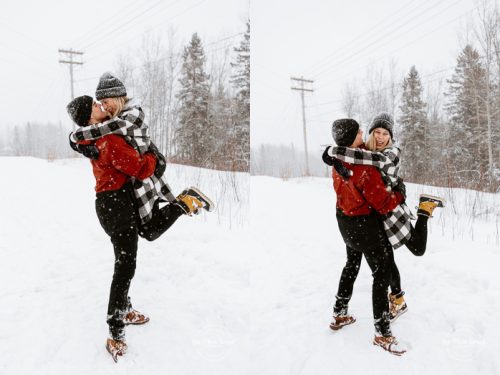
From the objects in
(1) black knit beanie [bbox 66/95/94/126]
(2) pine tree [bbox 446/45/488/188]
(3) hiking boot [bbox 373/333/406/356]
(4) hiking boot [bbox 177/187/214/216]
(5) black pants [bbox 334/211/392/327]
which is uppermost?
(2) pine tree [bbox 446/45/488/188]

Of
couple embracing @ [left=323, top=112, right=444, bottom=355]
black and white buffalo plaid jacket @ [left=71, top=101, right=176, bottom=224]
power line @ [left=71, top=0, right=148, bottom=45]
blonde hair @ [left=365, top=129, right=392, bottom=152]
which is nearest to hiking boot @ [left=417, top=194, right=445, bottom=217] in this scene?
couple embracing @ [left=323, top=112, right=444, bottom=355]

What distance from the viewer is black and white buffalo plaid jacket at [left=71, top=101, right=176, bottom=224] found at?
1.45m

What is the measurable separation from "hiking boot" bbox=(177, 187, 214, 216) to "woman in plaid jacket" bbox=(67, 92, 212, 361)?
14 centimetres

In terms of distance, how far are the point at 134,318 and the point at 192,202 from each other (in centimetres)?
64

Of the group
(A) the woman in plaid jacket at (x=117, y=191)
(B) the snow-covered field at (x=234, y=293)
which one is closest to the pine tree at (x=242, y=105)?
(B) the snow-covered field at (x=234, y=293)

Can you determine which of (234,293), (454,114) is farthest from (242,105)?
(454,114)

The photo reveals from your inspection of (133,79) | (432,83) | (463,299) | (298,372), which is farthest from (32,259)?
(432,83)

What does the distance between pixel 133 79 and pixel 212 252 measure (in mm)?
4574

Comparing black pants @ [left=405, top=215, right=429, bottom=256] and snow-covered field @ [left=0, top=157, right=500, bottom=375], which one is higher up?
black pants @ [left=405, top=215, right=429, bottom=256]

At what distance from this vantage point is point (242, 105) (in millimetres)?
4297

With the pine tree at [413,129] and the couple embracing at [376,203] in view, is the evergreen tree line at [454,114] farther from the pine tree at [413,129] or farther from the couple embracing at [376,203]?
the couple embracing at [376,203]

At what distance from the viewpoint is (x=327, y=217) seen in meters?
3.14

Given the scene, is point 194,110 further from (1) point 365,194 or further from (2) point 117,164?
(1) point 365,194

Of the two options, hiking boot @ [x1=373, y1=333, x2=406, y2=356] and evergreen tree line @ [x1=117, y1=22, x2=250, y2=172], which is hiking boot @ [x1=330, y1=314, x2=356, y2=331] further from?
evergreen tree line @ [x1=117, y1=22, x2=250, y2=172]
